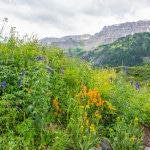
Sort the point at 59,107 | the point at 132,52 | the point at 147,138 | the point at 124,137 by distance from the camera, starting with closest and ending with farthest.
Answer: the point at 124,137 → the point at 59,107 → the point at 147,138 → the point at 132,52

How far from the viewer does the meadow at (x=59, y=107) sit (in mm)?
3799

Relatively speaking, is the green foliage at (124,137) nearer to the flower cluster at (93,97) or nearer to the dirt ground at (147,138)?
the dirt ground at (147,138)

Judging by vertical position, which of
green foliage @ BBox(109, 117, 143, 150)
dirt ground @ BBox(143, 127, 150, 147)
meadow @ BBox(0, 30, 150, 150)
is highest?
meadow @ BBox(0, 30, 150, 150)

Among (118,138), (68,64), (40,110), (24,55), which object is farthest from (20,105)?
(68,64)

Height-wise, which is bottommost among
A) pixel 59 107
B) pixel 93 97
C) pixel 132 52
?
pixel 59 107

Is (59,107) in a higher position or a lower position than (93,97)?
lower

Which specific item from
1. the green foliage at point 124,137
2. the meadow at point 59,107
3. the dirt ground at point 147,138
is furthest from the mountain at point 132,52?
the green foliage at point 124,137

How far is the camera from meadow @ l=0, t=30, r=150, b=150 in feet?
12.5

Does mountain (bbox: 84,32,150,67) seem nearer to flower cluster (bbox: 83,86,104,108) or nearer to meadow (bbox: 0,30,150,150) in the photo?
meadow (bbox: 0,30,150,150)

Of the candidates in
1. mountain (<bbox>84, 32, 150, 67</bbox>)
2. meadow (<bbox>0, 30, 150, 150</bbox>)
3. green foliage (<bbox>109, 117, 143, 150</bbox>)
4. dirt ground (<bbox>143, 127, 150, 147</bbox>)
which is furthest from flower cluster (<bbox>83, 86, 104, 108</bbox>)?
mountain (<bbox>84, 32, 150, 67</bbox>)

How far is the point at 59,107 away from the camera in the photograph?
4816 millimetres

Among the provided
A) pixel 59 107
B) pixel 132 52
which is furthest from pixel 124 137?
pixel 132 52

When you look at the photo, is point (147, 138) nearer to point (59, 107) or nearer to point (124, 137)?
point (124, 137)

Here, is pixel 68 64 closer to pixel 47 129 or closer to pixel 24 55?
pixel 24 55
